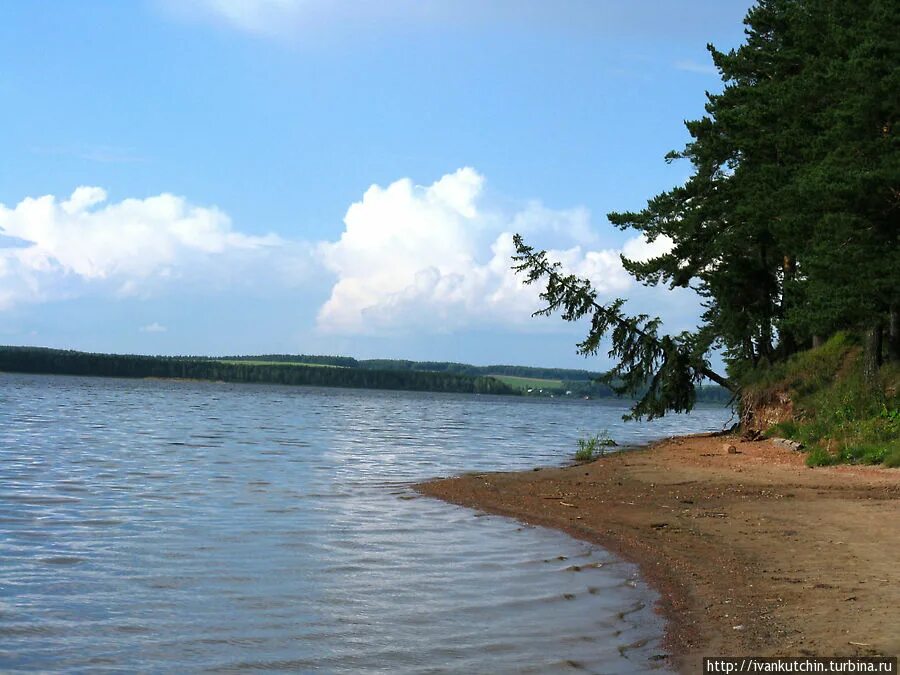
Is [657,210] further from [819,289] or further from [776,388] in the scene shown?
[819,289]

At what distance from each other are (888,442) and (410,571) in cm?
1586

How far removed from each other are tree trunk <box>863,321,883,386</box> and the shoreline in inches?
178

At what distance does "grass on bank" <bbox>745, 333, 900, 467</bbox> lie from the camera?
24312 millimetres

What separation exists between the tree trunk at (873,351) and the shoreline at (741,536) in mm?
4518

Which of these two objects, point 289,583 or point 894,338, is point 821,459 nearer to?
point 894,338

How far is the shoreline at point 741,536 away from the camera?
29.5 ft

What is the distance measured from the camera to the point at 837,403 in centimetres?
2875

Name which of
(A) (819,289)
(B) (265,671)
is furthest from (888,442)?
(B) (265,671)

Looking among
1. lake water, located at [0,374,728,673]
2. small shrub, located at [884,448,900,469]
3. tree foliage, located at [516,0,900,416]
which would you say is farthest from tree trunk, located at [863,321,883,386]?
lake water, located at [0,374,728,673]

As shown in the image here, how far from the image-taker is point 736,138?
1417 inches

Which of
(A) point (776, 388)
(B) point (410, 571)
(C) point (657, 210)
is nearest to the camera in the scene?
(B) point (410, 571)

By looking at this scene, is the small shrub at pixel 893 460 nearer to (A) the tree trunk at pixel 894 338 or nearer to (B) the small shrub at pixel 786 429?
(B) the small shrub at pixel 786 429

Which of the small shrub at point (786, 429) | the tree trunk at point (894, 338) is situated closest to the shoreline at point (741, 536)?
the small shrub at point (786, 429)

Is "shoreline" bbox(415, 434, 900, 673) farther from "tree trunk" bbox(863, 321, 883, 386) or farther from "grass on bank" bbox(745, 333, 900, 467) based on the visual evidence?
"tree trunk" bbox(863, 321, 883, 386)
